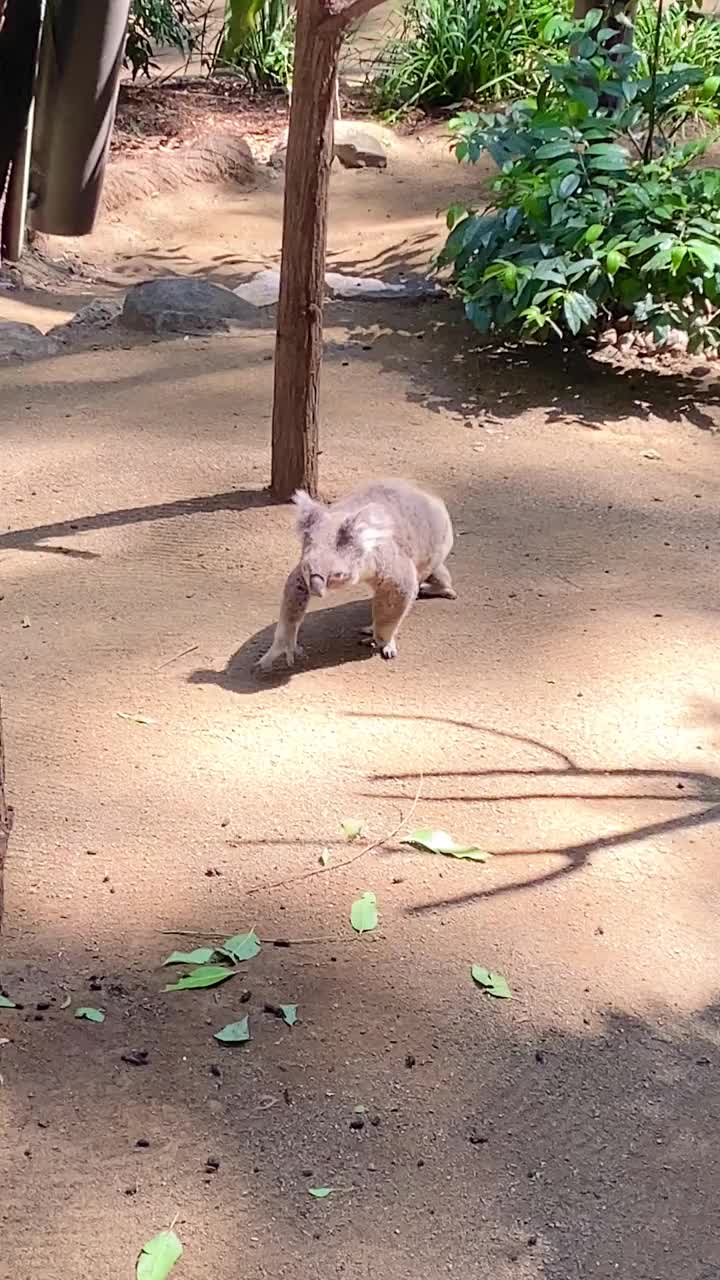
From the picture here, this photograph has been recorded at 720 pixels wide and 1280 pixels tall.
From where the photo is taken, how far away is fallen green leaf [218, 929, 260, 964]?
2.90 meters

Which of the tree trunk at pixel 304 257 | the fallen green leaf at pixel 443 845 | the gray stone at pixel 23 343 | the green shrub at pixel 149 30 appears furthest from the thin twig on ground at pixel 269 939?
the green shrub at pixel 149 30

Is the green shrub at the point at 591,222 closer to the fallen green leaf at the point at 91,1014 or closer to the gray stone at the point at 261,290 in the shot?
the gray stone at the point at 261,290

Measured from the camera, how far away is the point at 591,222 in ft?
20.6

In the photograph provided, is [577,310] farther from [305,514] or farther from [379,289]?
[305,514]

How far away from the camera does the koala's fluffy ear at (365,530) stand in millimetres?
3914

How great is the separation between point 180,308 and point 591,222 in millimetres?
2123

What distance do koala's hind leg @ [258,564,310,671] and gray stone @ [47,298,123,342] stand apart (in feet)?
11.2

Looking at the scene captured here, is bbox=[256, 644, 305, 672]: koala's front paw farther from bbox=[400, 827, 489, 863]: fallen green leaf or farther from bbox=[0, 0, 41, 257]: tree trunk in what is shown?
bbox=[0, 0, 41, 257]: tree trunk

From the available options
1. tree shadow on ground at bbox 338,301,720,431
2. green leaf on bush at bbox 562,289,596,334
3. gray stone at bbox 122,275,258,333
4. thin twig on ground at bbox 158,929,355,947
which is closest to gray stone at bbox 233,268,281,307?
gray stone at bbox 122,275,258,333

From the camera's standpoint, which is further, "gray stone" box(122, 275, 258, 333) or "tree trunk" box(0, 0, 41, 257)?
"gray stone" box(122, 275, 258, 333)

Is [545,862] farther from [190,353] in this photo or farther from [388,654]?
[190,353]

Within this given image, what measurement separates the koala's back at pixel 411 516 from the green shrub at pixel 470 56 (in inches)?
289

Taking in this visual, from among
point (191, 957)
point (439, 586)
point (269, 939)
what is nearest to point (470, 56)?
point (439, 586)

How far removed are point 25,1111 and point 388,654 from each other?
2021 mm
